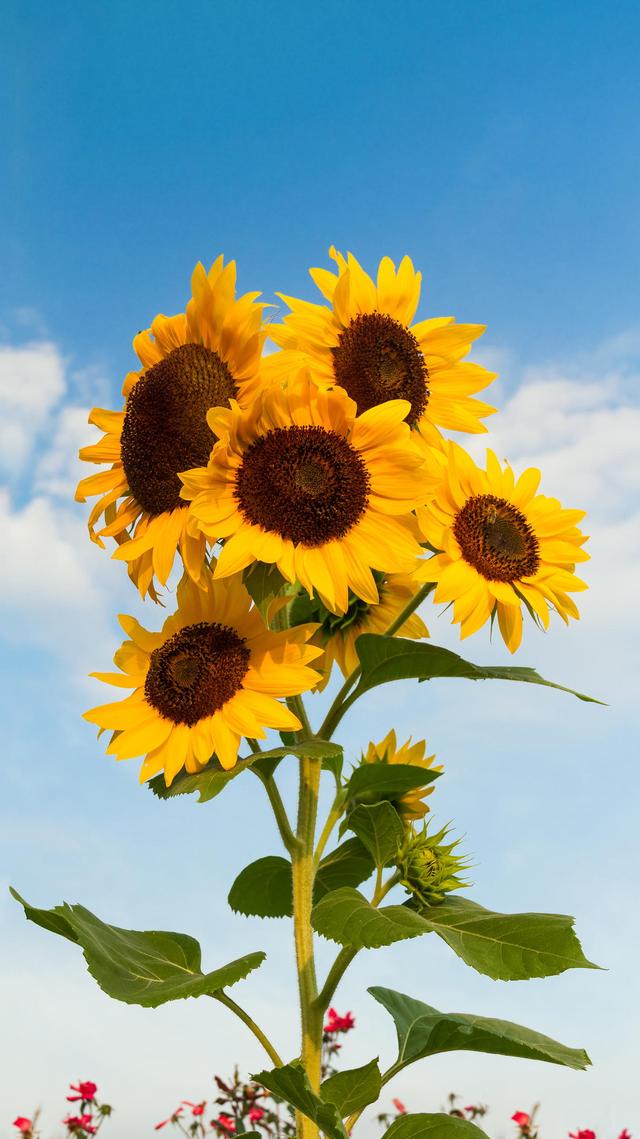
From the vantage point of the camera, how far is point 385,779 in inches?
105

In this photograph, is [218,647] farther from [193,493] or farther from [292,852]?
[292,852]

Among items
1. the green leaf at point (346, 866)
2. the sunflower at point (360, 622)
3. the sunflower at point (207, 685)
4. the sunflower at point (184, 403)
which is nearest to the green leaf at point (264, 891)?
the green leaf at point (346, 866)

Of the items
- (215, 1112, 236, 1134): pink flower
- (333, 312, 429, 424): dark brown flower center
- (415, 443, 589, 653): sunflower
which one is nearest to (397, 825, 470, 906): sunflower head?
(415, 443, 589, 653): sunflower

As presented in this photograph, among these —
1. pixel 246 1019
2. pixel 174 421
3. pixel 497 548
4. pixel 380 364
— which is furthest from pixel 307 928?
pixel 380 364

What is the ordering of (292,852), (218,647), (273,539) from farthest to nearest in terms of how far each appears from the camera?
(292,852)
(218,647)
(273,539)

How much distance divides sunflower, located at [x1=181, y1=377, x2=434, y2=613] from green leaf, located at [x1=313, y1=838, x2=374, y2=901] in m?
0.89

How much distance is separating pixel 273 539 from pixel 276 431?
0.78 feet

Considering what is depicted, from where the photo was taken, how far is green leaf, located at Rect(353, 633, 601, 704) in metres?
2.54

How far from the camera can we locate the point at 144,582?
8.71 ft

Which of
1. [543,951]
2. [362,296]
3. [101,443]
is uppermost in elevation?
[362,296]

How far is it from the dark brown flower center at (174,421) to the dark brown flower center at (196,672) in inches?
12.5

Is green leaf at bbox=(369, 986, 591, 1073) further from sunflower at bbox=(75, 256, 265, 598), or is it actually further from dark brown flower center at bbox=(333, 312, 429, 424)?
dark brown flower center at bbox=(333, 312, 429, 424)

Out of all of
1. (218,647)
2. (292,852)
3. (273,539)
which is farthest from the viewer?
(292,852)

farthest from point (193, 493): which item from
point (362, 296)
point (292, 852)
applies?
point (292, 852)
